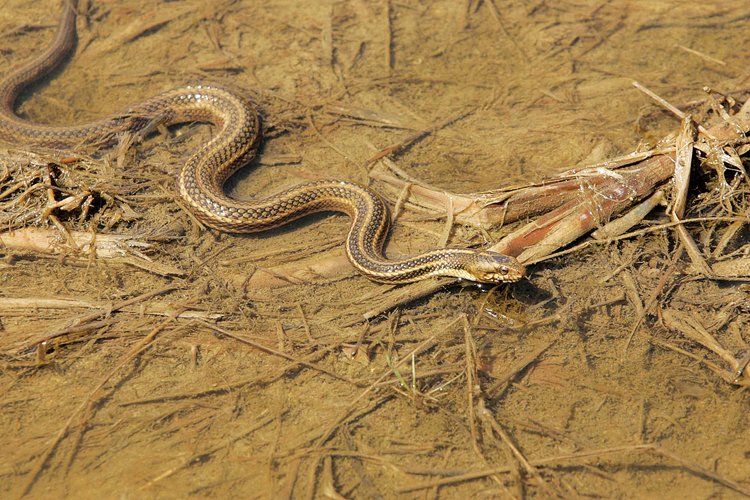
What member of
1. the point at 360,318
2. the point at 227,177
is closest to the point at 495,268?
the point at 360,318

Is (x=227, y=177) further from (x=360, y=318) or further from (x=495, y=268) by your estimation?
(x=495, y=268)

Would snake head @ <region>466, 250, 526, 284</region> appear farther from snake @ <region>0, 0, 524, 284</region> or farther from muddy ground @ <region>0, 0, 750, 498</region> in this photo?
muddy ground @ <region>0, 0, 750, 498</region>

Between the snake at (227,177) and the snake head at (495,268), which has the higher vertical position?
the snake at (227,177)

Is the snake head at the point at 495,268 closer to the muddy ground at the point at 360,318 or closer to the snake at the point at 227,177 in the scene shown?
the snake at the point at 227,177

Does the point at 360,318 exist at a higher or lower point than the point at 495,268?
lower

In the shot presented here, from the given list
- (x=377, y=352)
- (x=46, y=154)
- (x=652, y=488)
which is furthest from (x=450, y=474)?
(x=46, y=154)

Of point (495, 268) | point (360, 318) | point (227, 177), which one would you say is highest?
point (227, 177)

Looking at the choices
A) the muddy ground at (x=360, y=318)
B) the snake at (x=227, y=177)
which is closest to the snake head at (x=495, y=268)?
the snake at (x=227, y=177)
